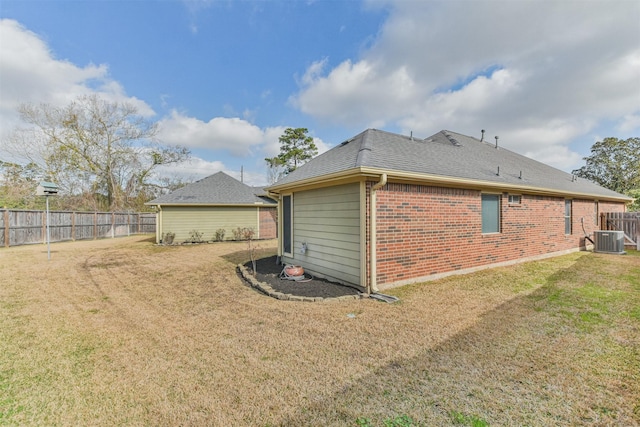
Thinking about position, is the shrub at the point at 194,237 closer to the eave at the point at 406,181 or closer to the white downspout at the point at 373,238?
the eave at the point at 406,181

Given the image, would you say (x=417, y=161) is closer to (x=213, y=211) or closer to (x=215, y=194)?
(x=213, y=211)

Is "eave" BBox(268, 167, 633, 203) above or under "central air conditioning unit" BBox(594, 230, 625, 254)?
above

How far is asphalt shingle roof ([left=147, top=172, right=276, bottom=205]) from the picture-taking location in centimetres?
1566

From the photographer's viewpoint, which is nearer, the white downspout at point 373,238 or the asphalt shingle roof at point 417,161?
the white downspout at point 373,238

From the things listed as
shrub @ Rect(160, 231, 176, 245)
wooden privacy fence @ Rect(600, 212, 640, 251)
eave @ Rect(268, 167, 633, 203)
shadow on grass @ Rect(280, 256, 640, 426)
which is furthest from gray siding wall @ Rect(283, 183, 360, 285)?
wooden privacy fence @ Rect(600, 212, 640, 251)

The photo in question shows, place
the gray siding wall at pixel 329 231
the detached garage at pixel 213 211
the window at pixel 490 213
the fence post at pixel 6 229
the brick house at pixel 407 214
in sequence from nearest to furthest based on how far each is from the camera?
the brick house at pixel 407 214, the gray siding wall at pixel 329 231, the window at pixel 490 213, the fence post at pixel 6 229, the detached garage at pixel 213 211

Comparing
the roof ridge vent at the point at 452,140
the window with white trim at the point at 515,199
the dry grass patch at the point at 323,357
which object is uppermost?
the roof ridge vent at the point at 452,140

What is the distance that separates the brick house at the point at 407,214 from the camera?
563 centimetres

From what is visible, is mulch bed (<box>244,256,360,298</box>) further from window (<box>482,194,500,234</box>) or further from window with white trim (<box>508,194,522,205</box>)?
window with white trim (<box>508,194,522,205</box>)

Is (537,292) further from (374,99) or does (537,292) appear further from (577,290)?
(374,99)

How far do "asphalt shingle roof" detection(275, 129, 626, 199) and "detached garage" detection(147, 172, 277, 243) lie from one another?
9.17 metres

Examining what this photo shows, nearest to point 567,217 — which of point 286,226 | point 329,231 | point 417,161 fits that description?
point 417,161

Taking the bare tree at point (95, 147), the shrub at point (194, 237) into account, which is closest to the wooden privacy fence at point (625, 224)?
the shrub at point (194, 237)

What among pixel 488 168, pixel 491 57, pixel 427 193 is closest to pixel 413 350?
pixel 427 193
